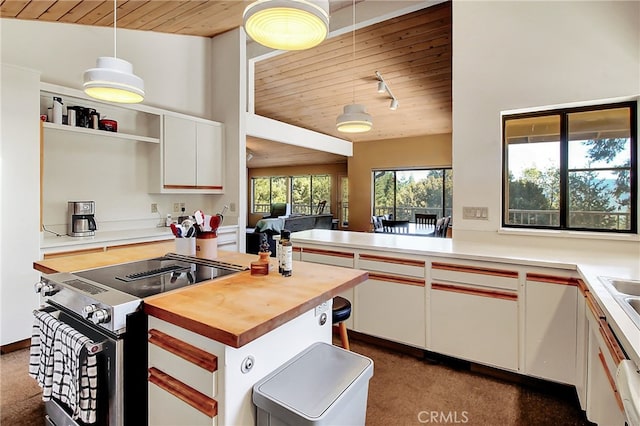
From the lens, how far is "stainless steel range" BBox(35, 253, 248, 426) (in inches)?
51.2

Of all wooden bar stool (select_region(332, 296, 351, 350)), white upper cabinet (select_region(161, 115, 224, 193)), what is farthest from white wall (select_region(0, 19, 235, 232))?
wooden bar stool (select_region(332, 296, 351, 350))

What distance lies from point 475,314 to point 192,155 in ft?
11.7

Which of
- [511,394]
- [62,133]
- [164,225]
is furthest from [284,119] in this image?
[511,394]

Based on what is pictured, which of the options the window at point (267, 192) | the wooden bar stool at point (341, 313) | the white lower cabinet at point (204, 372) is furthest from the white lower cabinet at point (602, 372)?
the window at point (267, 192)

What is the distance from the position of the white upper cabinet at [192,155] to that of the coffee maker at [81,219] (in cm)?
78

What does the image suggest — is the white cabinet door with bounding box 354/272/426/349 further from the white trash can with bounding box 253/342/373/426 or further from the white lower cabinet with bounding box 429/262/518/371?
the white trash can with bounding box 253/342/373/426

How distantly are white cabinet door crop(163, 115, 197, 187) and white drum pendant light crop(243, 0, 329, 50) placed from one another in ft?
9.10

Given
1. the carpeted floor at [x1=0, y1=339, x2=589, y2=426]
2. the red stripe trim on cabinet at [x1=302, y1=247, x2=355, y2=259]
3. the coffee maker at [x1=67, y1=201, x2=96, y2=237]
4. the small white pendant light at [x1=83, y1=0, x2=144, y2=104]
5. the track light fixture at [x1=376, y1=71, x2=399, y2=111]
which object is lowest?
the carpeted floor at [x1=0, y1=339, x2=589, y2=426]

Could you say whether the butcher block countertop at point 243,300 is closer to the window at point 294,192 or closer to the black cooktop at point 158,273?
the black cooktop at point 158,273

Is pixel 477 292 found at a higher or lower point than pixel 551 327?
higher

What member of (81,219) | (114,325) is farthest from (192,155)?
(114,325)

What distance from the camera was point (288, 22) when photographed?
1472mm

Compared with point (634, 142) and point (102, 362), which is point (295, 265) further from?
point (634, 142)

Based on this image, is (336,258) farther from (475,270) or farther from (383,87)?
(383,87)
